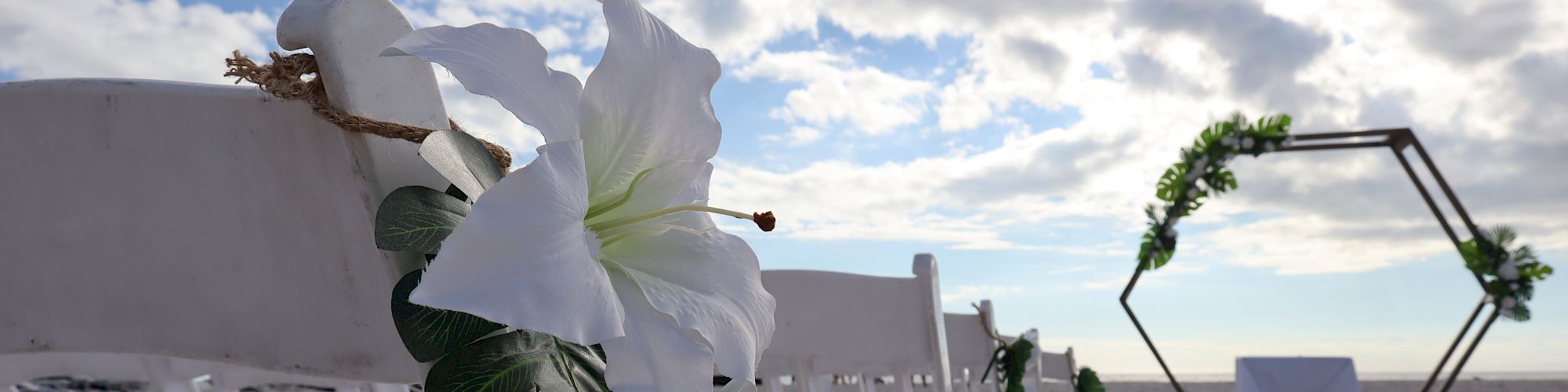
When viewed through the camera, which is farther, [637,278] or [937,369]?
[937,369]

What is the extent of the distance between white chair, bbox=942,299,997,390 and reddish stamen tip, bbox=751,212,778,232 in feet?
3.35

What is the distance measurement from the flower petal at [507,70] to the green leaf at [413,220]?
5 centimetres

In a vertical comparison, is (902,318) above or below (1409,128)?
below

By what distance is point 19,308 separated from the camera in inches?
17.9

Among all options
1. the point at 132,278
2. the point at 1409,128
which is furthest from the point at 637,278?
the point at 1409,128

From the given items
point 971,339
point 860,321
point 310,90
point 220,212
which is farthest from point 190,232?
point 971,339

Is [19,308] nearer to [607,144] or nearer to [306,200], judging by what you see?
[306,200]

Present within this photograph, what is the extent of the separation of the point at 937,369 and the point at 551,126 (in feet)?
2.61

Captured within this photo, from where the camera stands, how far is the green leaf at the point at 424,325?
33cm

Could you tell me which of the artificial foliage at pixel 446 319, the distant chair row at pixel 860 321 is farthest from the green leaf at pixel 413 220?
the distant chair row at pixel 860 321

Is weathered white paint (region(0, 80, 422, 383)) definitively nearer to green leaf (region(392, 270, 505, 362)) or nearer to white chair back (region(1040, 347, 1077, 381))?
green leaf (region(392, 270, 505, 362))

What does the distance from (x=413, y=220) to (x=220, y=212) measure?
0.48 feet

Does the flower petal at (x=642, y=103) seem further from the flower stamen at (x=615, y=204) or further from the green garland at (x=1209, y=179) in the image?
the green garland at (x=1209, y=179)

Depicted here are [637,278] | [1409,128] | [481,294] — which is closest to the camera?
[481,294]
